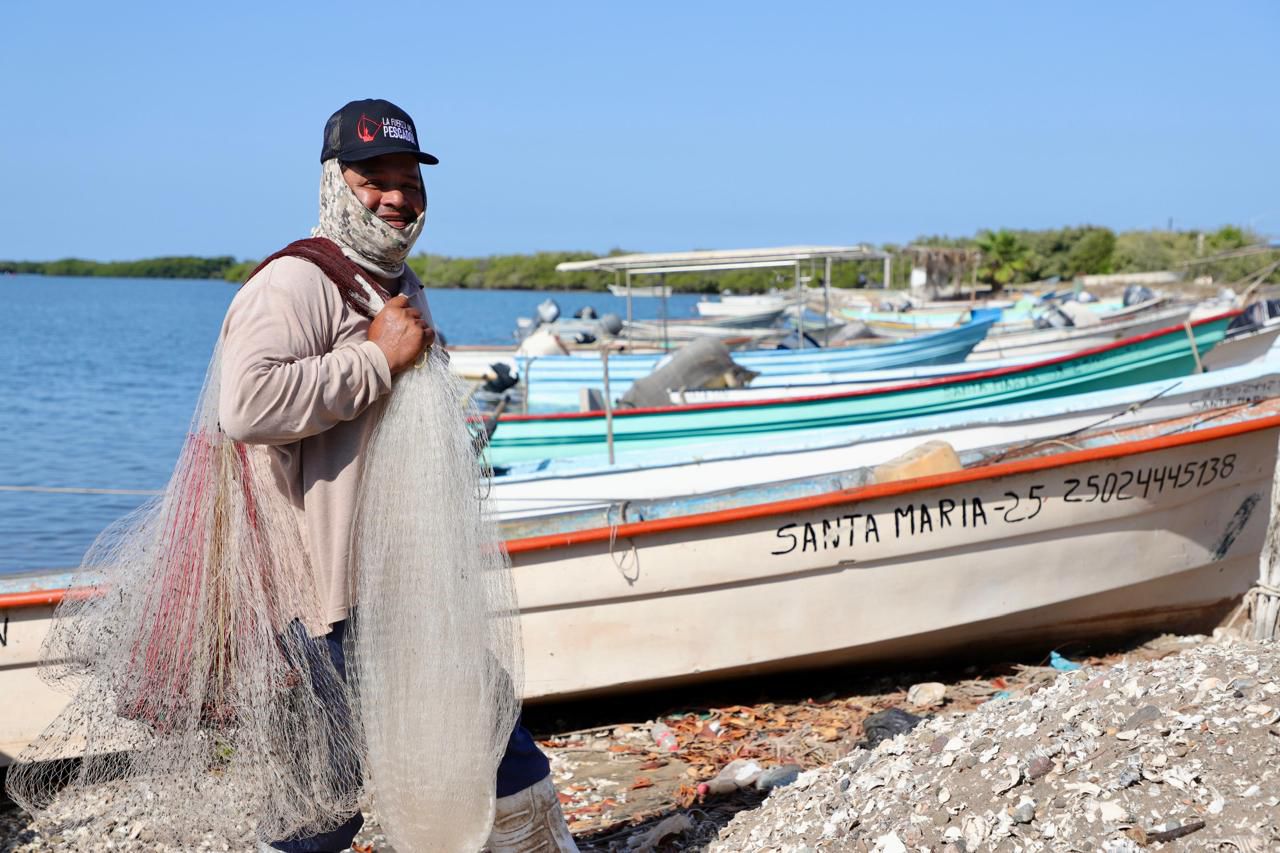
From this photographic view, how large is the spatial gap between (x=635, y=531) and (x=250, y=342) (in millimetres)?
3195

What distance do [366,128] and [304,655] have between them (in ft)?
3.97

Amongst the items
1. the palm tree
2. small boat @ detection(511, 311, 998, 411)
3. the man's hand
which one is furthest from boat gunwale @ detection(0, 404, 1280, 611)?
the palm tree

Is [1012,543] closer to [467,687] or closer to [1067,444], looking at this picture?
[1067,444]

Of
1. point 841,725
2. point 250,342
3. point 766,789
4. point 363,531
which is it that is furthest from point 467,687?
point 841,725

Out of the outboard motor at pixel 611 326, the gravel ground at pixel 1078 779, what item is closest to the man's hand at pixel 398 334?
the gravel ground at pixel 1078 779

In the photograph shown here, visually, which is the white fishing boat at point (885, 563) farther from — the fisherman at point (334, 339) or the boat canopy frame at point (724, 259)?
the boat canopy frame at point (724, 259)

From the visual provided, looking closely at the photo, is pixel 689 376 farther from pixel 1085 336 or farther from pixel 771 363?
pixel 1085 336

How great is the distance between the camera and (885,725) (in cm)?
527

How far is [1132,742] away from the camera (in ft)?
10.8

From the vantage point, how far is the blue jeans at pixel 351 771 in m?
2.82

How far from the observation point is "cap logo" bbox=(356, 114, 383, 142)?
8.62 ft

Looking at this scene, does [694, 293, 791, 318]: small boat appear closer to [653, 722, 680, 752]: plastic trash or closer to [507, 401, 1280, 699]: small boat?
[507, 401, 1280, 699]: small boat

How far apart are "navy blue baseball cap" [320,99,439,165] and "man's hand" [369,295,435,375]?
35cm

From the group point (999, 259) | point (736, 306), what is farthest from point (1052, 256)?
point (736, 306)
